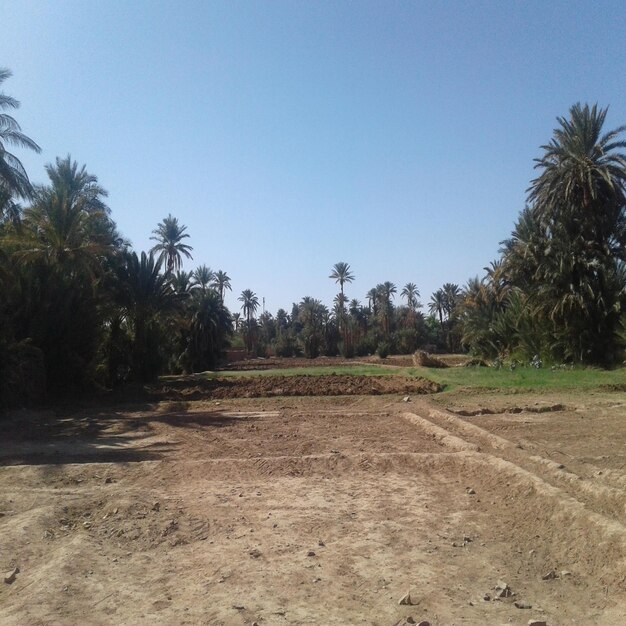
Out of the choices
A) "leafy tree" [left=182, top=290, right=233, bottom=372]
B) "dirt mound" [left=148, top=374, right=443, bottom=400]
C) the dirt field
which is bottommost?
the dirt field

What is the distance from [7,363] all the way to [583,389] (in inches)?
884

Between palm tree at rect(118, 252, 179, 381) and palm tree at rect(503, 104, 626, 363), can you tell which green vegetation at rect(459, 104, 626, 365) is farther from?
palm tree at rect(118, 252, 179, 381)

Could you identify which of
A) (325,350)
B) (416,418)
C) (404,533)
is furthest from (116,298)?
(325,350)

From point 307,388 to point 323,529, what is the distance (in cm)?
2041

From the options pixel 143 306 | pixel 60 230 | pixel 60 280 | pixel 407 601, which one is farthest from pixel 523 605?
pixel 143 306

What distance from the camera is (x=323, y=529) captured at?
767 cm

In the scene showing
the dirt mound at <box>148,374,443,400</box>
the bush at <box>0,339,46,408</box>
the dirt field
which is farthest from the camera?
the dirt mound at <box>148,374,443,400</box>

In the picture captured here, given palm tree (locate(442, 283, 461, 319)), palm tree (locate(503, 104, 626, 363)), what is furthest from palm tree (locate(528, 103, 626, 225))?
palm tree (locate(442, 283, 461, 319))

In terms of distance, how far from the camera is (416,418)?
17.3m

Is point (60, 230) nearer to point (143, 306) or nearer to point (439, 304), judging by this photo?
point (143, 306)

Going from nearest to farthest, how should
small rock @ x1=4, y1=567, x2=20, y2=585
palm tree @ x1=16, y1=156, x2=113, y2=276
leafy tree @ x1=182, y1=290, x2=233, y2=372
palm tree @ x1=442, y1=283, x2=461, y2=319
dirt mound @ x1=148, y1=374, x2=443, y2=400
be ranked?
small rock @ x1=4, y1=567, x2=20, y2=585 → dirt mound @ x1=148, y1=374, x2=443, y2=400 → palm tree @ x1=16, y1=156, x2=113, y2=276 → leafy tree @ x1=182, y1=290, x2=233, y2=372 → palm tree @ x1=442, y1=283, x2=461, y2=319

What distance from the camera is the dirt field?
554 centimetres

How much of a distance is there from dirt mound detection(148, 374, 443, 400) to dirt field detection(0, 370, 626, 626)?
1153cm

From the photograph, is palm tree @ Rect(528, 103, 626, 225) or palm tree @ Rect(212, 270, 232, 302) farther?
palm tree @ Rect(212, 270, 232, 302)
